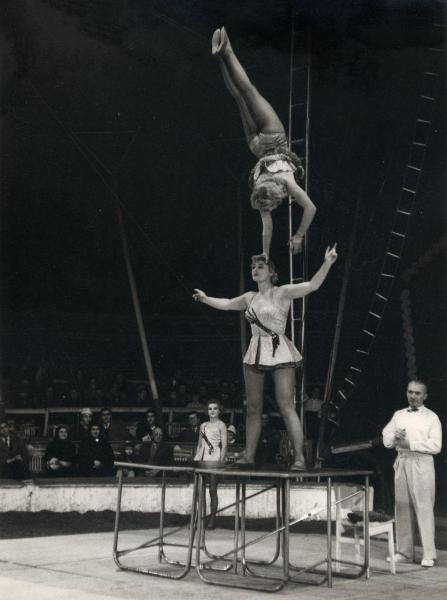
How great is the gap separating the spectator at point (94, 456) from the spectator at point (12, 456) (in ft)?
2.44

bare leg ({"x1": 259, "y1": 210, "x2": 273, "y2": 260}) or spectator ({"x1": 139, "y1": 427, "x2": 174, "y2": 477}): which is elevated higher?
bare leg ({"x1": 259, "y1": 210, "x2": 273, "y2": 260})

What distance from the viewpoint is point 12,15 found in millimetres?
11781

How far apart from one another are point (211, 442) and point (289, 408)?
129 inches

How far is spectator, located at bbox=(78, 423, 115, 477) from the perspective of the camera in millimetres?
10664

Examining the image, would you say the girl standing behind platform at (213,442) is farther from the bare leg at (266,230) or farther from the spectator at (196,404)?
the spectator at (196,404)

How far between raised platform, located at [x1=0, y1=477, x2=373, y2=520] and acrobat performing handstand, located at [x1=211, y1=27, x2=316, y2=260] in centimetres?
473

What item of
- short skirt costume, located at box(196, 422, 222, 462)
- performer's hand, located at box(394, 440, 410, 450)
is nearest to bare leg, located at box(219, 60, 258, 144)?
performer's hand, located at box(394, 440, 410, 450)

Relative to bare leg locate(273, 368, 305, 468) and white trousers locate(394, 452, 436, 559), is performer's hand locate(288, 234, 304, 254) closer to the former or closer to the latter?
bare leg locate(273, 368, 305, 468)

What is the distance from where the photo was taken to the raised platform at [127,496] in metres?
9.80

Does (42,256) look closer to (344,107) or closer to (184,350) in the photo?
(184,350)

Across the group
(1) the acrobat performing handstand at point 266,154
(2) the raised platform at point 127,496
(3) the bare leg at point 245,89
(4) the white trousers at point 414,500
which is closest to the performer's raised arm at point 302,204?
(1) the acrobat performing handstand at point 266,154

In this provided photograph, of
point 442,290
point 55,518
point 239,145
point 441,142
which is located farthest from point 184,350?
point 55,518

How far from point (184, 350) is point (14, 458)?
855 cm

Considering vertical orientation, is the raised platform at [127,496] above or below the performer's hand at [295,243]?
below
